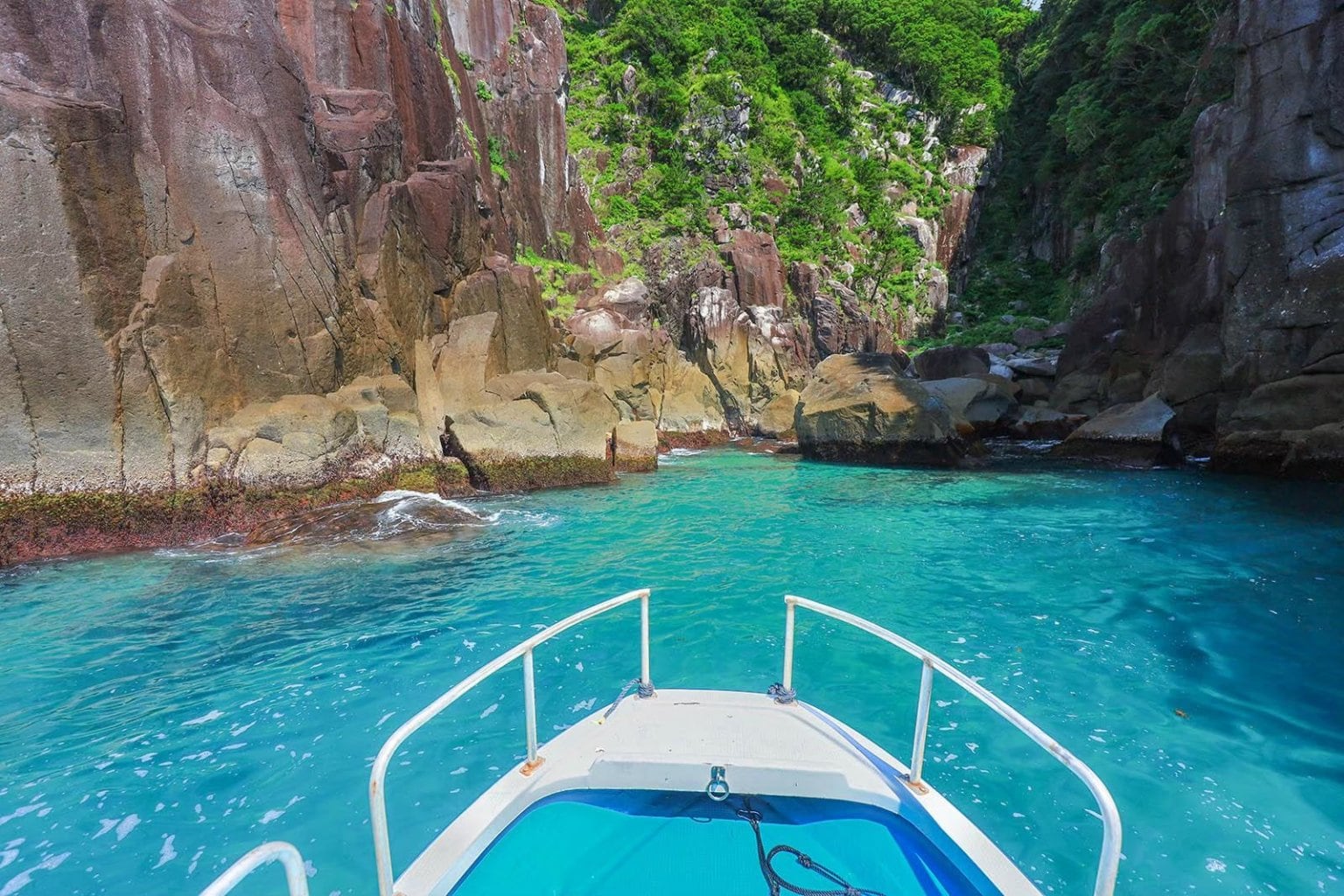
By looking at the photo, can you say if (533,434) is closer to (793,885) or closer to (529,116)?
(793,885)

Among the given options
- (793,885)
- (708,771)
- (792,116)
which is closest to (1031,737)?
(793,885)

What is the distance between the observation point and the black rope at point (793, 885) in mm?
2184

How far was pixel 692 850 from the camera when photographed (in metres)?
2.55

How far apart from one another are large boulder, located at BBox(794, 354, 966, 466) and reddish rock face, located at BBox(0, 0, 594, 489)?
29.4 ft

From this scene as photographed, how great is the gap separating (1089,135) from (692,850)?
116 feet

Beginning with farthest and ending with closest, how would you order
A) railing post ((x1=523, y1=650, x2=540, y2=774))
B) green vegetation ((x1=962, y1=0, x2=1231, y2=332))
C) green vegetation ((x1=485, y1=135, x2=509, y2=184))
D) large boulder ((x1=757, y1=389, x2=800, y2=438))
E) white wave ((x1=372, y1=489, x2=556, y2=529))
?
large boulder ((x1=757, y1=389, x2=800, y2=438)) < green vegetation ((x1=485, y1=135, x2=509, y2=184)) < green vegetation ((x1=962, y1=0, x2=1231, y2=332)) < white wave ((x1=372, y1=489, x2=556, y2=529)) < railing post ((x1=523, y1=650, x2=540, y2=774))

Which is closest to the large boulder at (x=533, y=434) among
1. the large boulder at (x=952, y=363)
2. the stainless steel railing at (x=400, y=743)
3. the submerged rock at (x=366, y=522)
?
the submerged rock at (x=366, y=522)

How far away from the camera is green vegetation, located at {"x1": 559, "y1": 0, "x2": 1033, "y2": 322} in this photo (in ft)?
121

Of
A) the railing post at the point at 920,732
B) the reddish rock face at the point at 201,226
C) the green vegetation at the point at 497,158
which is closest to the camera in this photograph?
the railing post at the point at 920,732

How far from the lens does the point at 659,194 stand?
35656 mm

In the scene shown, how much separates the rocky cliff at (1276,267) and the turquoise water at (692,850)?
15.8 meters

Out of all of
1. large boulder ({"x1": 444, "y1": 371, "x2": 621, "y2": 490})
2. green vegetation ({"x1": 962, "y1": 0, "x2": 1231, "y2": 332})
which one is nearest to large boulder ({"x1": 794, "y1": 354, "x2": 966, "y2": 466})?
large boulder ({"x1": 444, "y1": 371, "x2": 621, "y2": 490})

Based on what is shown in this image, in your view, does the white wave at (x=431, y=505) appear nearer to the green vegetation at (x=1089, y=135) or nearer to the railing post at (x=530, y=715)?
the railing post at (x=530, y=715)

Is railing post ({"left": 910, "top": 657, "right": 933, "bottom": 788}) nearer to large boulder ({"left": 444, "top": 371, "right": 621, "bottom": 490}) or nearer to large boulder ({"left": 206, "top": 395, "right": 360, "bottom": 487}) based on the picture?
large boulder ({"left": 206, "top": 395, "right": 360, "bottom": 487})
